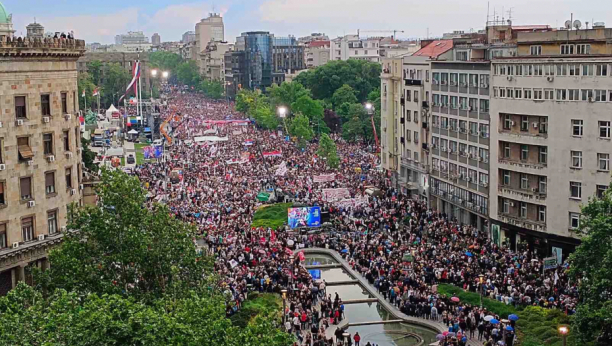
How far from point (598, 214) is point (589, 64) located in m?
19.1

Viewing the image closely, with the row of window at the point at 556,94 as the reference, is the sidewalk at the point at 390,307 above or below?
below

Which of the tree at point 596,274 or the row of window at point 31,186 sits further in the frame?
the row of window at point 31,186

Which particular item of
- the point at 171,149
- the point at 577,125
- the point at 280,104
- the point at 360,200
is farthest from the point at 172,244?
the point at 280,104

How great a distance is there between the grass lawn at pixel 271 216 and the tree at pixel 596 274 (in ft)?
103

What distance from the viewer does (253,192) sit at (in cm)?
8212

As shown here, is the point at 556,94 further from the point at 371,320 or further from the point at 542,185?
the point at 371,320

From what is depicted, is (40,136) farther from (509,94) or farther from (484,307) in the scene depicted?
(509,94)

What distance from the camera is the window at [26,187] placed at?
45375 mm

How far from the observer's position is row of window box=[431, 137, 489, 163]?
6846 cm

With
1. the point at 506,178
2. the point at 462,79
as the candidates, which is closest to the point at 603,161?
the point at 506,178

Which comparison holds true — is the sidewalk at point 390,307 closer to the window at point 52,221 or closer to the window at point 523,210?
the window at point 523,210

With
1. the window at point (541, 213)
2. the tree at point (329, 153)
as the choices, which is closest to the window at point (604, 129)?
the window at point (541, 213)

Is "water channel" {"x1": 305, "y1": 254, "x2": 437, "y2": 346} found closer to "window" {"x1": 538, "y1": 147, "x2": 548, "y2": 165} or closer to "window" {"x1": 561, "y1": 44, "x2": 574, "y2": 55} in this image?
"window" {"x1": 538, "y1": 147, "x2": 548, "y2": 165}

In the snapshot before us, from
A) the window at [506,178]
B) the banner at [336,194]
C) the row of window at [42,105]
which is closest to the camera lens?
the row of window at [42,105]
